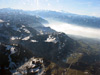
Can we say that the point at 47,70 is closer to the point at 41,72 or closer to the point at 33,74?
the point at 41,72

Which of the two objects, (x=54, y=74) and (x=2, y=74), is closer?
(x=2, y=74)

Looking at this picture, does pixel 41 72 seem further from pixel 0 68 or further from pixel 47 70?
pixel 0 68

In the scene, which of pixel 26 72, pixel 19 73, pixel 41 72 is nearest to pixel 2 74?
pixel 19 73

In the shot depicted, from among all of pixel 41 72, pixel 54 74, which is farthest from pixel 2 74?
pixel 54 74

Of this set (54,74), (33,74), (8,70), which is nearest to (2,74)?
(8,70)

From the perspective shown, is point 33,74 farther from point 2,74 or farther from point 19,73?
point 2,74

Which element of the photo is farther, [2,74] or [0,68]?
[0,68]
